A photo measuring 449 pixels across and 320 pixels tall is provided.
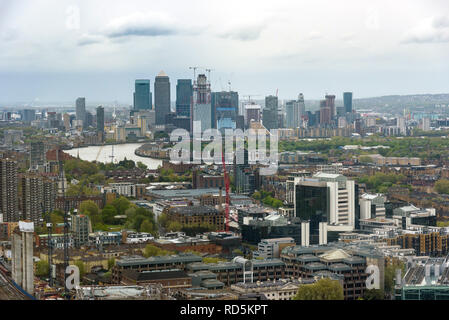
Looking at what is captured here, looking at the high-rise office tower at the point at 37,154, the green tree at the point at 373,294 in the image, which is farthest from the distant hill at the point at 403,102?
the green tree at the point at 373,294

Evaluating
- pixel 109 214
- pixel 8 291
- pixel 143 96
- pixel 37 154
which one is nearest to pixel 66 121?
pixel 143 96

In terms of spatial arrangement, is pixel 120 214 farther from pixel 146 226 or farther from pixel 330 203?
pixel 330 203

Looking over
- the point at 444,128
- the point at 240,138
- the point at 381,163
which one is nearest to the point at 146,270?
the point at 381,163

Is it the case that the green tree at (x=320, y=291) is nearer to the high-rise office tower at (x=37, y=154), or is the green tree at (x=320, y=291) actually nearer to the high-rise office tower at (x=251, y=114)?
the high-rise office tower at (x=37, y=154)

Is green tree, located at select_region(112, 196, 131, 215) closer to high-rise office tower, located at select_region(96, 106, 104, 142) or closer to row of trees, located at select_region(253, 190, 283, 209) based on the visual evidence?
row of trees, located at select_region(253, 190, 283, 209)
